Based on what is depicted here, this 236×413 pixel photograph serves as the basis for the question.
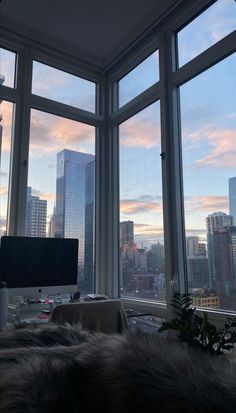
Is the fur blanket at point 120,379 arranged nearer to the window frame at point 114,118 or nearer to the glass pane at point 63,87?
the window frame at point 114,118

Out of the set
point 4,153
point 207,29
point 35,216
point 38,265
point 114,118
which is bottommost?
point 38,265

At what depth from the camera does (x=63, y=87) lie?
368 cm

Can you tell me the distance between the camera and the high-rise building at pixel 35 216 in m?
3.23

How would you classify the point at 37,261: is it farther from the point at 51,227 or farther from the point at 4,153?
the point at 4,153

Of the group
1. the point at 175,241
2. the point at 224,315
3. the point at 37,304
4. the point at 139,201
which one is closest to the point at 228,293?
the point at 224,315

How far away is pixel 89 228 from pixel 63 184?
22.1 inches

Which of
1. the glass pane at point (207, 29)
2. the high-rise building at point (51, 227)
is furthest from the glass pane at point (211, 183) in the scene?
the high-rise building at point (51, 227)

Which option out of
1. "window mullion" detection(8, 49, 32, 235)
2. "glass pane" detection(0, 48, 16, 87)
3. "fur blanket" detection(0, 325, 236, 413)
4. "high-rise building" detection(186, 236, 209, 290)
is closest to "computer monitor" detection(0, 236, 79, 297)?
"window mullion" detection(8, 49, 32, 235)

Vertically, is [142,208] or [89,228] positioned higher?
[142,208]

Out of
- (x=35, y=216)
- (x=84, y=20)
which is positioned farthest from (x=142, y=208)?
(x=84, y=20)

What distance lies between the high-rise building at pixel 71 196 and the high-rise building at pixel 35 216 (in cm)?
16

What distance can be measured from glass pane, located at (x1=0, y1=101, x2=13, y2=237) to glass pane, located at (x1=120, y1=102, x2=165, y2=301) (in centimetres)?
119

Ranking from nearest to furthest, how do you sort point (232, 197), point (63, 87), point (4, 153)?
point (232, 197) → point (4, 153) → point (63, 87)

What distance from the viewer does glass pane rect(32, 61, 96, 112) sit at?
138 inches
